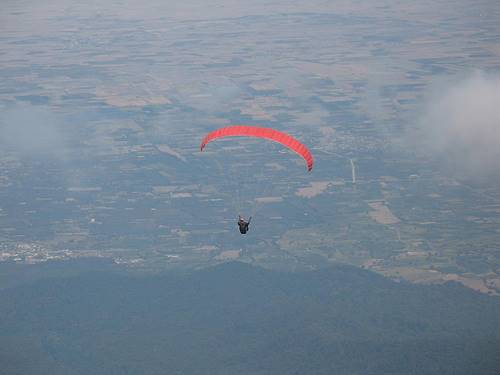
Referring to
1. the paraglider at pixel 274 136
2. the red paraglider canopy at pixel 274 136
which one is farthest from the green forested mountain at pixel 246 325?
the red paraglider canopy at pixel 274 136

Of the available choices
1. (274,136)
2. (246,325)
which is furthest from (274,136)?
(246,325)

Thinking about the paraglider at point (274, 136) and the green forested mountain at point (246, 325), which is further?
the green forested mountain at point (246, 325)

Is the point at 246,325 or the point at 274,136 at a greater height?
the point at 274,136

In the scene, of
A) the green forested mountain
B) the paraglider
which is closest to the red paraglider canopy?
the paraglider

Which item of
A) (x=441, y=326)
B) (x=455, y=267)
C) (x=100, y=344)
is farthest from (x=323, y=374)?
(x=455, y=267)

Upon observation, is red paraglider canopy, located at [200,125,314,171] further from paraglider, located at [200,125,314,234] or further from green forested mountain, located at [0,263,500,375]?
green forested mountain, located at [0,263,500,375]

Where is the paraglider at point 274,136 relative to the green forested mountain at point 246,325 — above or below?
above

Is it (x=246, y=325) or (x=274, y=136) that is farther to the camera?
(x=246, y=325)

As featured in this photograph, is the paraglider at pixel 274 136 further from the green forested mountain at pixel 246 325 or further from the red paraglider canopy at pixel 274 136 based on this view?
the green forested mountain at pixel 246 325

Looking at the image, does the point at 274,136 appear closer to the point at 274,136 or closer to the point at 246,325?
the point at 274,136
